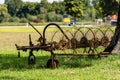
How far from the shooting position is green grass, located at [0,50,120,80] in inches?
437

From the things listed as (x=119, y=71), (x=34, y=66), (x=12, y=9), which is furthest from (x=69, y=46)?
(x=12, y=9)

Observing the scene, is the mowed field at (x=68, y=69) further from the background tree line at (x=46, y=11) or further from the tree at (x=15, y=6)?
the tree at (x=15, y=6)

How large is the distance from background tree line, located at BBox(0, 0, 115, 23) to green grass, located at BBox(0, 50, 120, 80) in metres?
63.7

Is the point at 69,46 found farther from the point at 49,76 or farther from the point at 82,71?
the point at 49,76

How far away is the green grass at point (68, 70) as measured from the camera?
1111 centimetres

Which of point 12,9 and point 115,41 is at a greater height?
point 115,41

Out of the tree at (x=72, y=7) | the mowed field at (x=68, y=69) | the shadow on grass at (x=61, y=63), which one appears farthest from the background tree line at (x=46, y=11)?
the mowed field at (x=68, y=69)

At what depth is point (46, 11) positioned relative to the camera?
106 metres

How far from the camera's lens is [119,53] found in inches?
626

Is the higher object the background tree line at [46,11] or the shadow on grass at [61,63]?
the shadow on grass at [61,63]

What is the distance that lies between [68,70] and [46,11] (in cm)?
9447

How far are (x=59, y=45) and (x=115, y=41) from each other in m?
3.31

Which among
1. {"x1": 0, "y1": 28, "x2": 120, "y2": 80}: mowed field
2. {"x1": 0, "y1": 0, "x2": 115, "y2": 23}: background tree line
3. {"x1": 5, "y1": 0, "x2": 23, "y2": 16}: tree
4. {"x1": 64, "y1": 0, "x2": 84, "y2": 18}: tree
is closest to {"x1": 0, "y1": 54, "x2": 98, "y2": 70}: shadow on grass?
{"x1": 0, "y1": 28, "x2": 120, "y2": 80}: mowed field

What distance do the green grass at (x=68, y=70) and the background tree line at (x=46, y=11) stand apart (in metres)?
63.7
